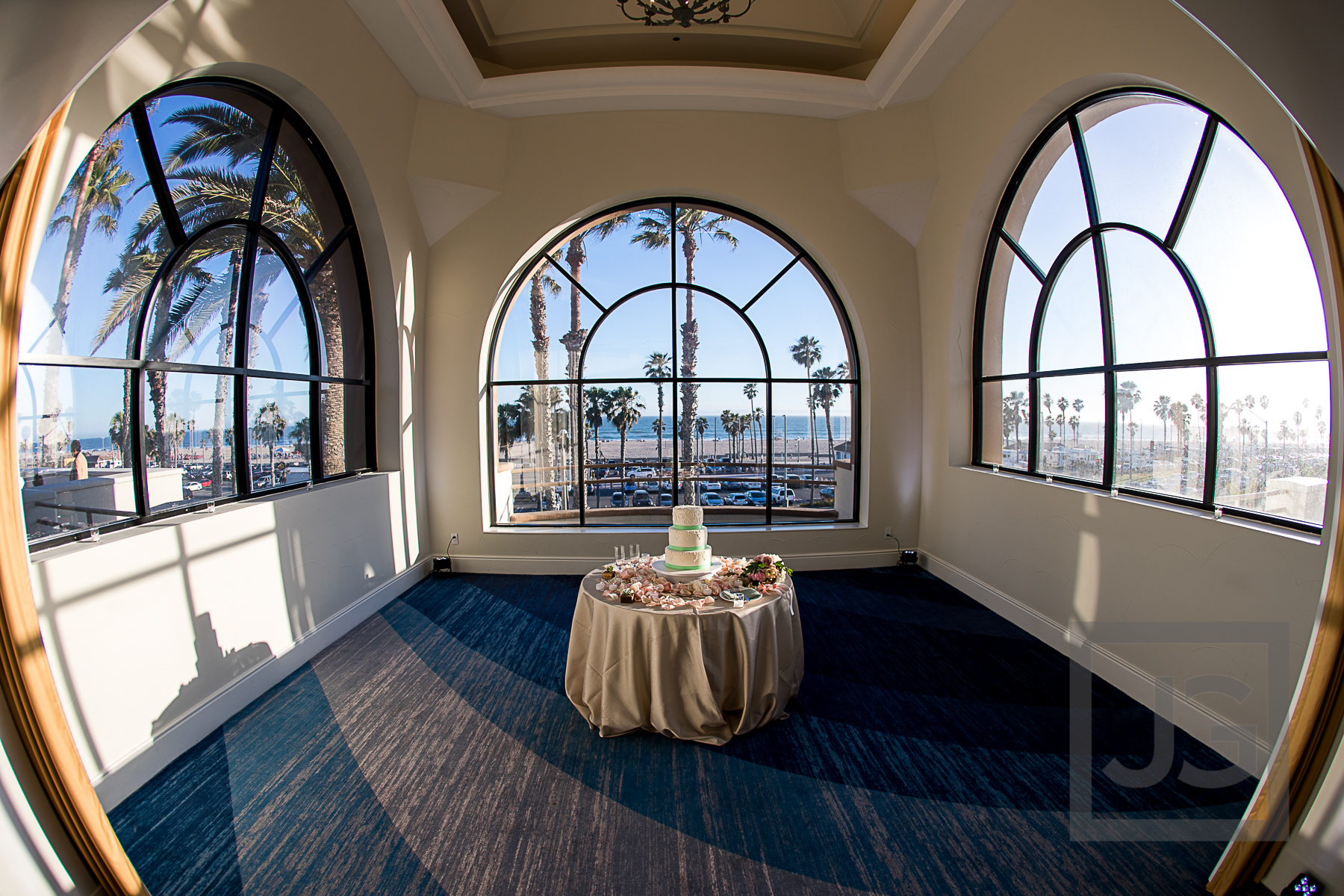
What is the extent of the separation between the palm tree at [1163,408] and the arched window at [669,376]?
9.54 feet

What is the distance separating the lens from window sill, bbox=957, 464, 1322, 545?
2.67m

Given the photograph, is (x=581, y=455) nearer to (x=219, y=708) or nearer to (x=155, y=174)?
(x=219, y=708)

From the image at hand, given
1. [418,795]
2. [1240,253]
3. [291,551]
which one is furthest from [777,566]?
[291,551]

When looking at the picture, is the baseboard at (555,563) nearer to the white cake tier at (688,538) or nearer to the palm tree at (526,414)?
the palm tree at (526,414)

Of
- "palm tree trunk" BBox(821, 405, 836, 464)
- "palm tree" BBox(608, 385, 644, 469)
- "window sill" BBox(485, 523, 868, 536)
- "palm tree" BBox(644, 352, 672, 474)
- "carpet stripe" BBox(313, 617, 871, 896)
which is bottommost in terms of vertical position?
"carpet stripe" BBox(313, 617, 871, 896)

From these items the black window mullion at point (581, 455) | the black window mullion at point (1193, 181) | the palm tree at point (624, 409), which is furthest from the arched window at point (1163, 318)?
the black window mullion at point (581, 455)

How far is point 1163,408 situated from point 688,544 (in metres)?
3.12

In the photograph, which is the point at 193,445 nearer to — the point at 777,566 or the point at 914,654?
the point at 777,566

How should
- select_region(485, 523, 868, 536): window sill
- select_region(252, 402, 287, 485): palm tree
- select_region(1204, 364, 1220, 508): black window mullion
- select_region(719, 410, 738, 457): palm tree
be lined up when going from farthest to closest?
select_region(719, 410, 738, 457): palm tree < select_region(485, 523, 868, 536): window sill < select_region(252, 402, 287, 485): palm tree < select_region(1204, 364, 1220, 508): black window mullion

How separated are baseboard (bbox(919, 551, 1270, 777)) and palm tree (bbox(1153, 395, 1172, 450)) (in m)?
1.41

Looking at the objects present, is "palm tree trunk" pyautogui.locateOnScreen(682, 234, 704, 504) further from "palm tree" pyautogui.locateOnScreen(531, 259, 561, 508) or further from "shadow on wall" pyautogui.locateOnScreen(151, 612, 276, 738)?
"shadow on wall" pyautogui.locateOnScreen(151, 612, 276, 738)

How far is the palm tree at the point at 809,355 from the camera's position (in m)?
6.31

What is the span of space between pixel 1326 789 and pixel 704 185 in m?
5.75

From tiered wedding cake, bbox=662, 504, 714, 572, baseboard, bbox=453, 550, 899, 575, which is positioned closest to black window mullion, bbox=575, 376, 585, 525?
baseboard, bbox=453, 550, 899, 575
